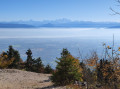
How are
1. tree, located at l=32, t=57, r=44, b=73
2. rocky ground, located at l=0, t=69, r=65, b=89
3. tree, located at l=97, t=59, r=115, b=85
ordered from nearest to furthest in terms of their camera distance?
tree, located at l=97, t=59, r=115, b=85 < rocky ground, located at l=0, t=69, r=65, b=89 < tree, located at l=32, t=57, r=44, b=73

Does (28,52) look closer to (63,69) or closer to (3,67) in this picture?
(3,67)

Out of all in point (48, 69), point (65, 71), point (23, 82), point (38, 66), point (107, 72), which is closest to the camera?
point (107, 72)

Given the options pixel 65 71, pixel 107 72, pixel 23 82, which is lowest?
pixel 23 82

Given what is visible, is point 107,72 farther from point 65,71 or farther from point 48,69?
point 48,69

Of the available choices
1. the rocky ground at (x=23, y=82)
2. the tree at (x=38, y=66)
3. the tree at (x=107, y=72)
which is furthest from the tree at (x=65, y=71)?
the tree at (x=38, y=66)

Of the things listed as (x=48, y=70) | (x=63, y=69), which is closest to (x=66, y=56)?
(x=63, y=69)

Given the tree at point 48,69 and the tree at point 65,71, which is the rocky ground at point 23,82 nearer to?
the tree at point 65,71

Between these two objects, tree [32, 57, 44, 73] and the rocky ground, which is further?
tree [32, 57, 44, 73]

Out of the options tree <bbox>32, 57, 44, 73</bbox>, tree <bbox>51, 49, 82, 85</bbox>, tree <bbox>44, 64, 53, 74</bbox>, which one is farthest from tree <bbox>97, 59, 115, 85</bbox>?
tree <bbox>32, 57, 44, 73</bbox>

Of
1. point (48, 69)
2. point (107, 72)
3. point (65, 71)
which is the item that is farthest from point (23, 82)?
point (48, 69)

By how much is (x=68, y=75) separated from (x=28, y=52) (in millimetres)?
14792

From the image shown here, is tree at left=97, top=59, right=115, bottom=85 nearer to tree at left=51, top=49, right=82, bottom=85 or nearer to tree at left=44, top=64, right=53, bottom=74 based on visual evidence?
tree at left=51, top=49, right=82, bottom=85

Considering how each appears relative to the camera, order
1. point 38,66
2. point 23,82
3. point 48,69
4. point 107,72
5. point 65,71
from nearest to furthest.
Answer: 1. point 107,72
2. point 65,71
3. point 23,82
4. point 48,69
5. point 38,66

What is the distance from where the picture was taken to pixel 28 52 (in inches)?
975
